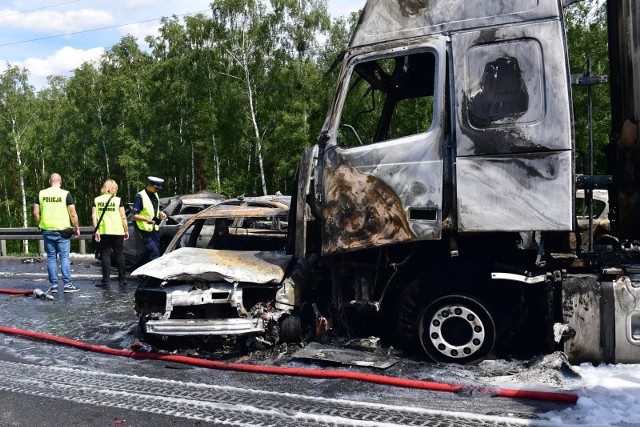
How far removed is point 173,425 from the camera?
13.6 feet

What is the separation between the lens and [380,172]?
207 inches

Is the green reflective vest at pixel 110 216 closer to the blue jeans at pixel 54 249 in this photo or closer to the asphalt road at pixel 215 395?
the blue jeans at pixel 54 249

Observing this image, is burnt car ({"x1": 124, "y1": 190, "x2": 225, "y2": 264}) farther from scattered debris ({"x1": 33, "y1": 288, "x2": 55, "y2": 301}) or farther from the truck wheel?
the truck wheel

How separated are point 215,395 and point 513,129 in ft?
10.2

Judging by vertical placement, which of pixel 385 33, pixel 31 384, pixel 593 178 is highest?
pixel 385 33

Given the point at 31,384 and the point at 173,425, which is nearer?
the point at 173,425

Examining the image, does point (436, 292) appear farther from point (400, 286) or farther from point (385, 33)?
point (385, 33)

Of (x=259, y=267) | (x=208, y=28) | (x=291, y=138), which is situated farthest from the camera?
(x=208, y=28)

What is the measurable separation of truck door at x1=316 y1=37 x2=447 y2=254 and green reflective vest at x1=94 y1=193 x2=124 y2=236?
5944 mm

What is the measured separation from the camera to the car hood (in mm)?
5801

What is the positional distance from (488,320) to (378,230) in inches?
46.8

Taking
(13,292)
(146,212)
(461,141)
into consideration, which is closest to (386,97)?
(461,141)

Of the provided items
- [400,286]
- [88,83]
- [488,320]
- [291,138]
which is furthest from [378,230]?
[88,83]

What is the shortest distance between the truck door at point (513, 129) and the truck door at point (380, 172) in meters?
0.19
